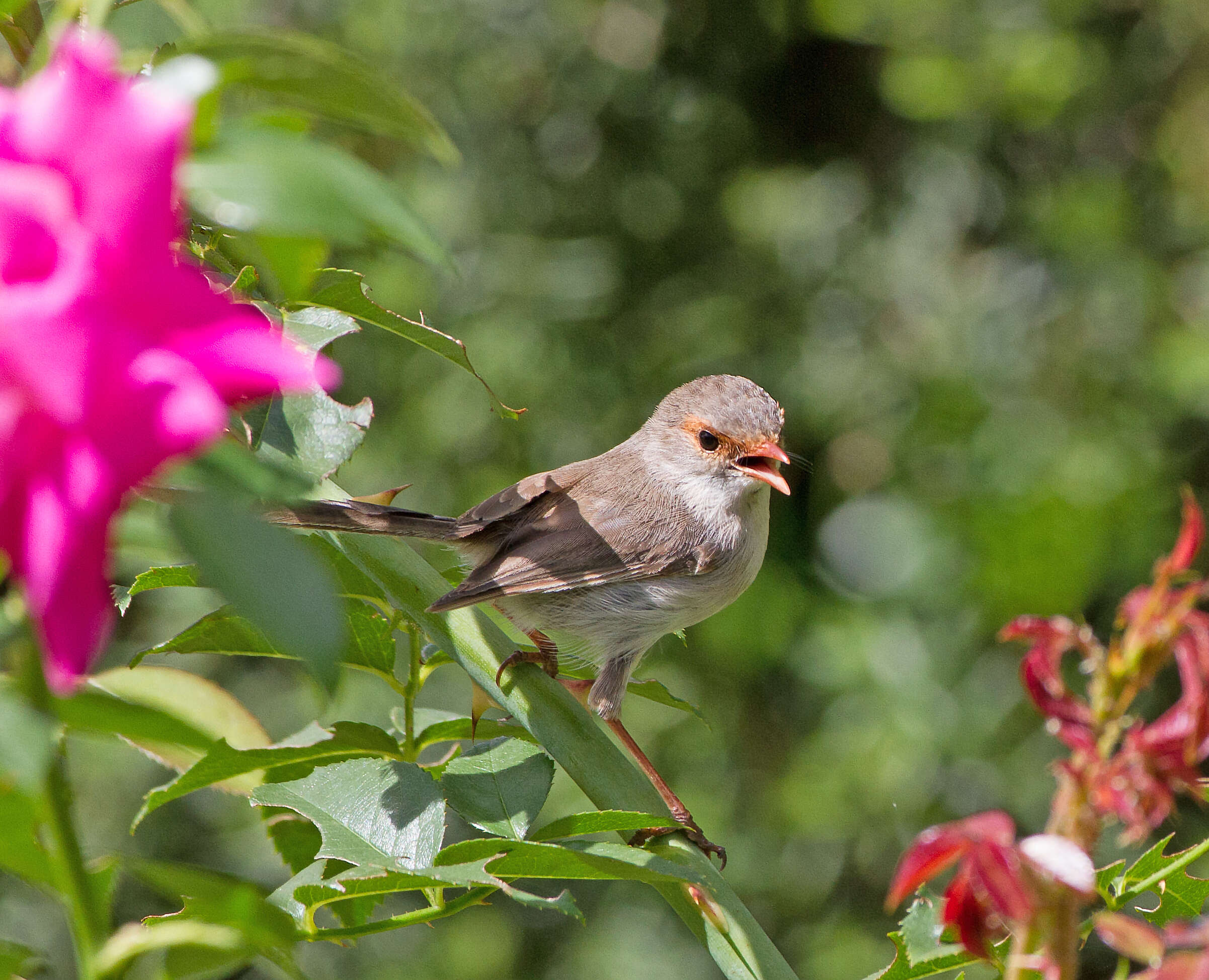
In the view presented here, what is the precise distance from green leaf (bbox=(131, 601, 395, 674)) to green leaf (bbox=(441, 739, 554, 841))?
0.16m

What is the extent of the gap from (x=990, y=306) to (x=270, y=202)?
15.6 feet

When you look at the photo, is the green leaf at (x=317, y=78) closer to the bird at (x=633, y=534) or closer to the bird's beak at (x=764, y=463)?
the bird at (x=633, y=534)

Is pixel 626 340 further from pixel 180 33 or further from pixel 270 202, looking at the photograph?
pixel 270 202

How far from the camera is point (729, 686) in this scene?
4.99 metres

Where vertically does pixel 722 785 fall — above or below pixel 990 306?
below

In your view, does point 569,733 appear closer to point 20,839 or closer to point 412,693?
point 412,693

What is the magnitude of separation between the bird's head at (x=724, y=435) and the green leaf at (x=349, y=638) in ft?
5.98

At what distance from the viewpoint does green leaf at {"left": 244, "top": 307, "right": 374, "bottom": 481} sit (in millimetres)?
1148

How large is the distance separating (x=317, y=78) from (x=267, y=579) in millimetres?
244

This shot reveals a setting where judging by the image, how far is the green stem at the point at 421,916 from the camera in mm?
994

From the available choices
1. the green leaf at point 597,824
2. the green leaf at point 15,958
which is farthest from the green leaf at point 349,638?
the green leaf at point 15,958

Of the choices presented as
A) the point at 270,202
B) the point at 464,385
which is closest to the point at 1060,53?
the point at 464,385

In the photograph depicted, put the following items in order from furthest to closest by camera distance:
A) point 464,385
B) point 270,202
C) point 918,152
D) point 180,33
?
point 918,152 < point 464,385 < point 180,33 < point 270,202

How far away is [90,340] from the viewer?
1.55ft
